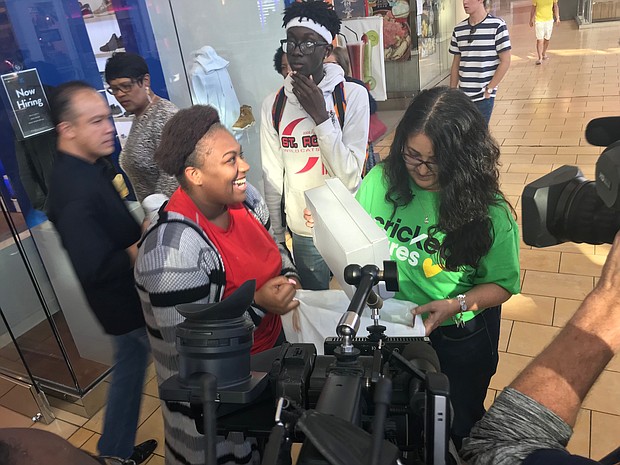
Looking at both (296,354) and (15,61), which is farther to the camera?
(15,61)

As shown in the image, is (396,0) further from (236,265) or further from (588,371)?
(588,371)

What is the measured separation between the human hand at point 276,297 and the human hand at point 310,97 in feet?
2.96

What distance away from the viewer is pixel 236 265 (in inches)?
56.1

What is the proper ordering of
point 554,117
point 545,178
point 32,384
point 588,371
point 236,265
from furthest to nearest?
point 554,117 → point 32,384 → point 236,265 → point 545,178 → point 588,371

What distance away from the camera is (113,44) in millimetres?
2619

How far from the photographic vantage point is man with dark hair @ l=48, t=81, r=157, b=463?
1.71 metres

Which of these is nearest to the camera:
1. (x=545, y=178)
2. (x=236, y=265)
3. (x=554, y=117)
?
(x=545, y=178)

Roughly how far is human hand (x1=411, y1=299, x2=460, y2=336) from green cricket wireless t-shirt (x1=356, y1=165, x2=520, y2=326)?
0.21 feet

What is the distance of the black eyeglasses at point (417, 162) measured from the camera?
151cm

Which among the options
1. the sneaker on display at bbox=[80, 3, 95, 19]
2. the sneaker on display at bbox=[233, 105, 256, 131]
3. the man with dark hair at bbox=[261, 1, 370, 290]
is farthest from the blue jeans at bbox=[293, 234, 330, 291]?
the sneaker on display at bbox=[233, 105, 256, 131]

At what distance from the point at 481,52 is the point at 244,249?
11.3 ft

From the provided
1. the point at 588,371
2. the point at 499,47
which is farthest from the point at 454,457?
the point at 499,47

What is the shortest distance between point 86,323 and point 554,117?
626cm

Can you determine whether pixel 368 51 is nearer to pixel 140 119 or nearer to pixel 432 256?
pixel 140 119
